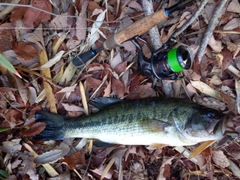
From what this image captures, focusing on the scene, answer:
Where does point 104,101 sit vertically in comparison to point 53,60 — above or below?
below

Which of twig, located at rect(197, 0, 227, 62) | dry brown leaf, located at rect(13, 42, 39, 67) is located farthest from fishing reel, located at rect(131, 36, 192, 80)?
dry brown leaf, located at rect(13, 42, 39, 67)

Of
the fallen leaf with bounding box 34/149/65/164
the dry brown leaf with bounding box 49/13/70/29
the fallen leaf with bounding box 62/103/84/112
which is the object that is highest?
the dry brown leaf with bounding box 49/13/70/29

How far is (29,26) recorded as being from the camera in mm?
2783

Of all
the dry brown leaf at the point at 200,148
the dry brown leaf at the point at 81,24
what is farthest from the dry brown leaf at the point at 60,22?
the dry brown leaf at the point at 200,148

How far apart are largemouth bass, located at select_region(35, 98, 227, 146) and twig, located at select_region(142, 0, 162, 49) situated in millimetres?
555

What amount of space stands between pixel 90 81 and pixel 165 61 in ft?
2.68

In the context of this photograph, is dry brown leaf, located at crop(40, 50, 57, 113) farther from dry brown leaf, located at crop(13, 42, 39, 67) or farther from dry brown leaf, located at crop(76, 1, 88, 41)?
dry brown leaf, located at crop(76, 1, 88, 41)

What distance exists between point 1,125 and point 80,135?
31.7 inches

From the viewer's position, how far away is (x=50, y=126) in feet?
9.21

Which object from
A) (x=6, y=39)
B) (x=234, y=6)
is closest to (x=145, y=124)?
(x=234, y=6)

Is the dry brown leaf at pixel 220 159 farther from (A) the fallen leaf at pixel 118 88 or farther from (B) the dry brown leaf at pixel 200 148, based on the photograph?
(A) the fallen leaf at pixel 118 88

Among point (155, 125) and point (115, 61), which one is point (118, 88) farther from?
point (155, 125)

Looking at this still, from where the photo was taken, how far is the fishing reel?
95.0 inches

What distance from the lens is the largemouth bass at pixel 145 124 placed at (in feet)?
7.87
